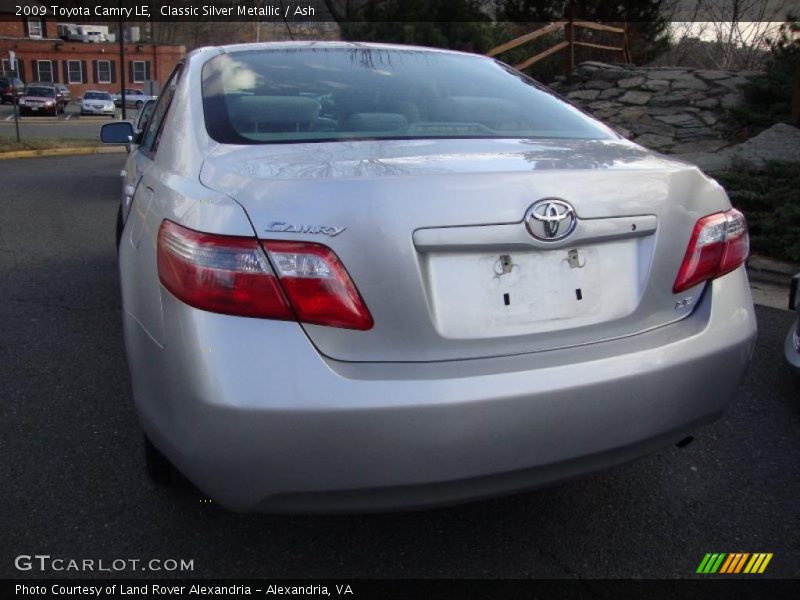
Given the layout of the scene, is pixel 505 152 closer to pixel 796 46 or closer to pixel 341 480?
pixel 341 480

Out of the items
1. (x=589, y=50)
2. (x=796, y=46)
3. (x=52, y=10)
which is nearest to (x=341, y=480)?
(x=796, y=46)

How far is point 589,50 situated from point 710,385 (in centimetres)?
1485

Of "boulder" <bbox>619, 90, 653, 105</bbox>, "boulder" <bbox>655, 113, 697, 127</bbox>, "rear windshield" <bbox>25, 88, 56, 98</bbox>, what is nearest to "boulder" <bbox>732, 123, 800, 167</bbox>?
"boulder" <bbox>655, 113, 697, 127</bbox>

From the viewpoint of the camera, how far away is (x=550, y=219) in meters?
1.84

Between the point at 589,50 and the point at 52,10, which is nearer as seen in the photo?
the point at 589,50

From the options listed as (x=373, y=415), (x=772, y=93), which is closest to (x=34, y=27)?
(x=772, y=93)

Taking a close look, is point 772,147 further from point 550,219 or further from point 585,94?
point 550,219

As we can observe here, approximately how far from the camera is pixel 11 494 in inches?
99.0

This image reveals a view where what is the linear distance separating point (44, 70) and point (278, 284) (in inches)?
2416

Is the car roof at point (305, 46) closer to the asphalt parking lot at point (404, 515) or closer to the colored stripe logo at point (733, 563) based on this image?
the asphalt parking lot at point (404, 515)

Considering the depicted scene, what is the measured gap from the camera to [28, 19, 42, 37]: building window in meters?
58.8

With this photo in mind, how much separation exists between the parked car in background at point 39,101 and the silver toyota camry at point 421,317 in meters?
39.7

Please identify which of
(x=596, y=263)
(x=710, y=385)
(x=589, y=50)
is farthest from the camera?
(x=589, y=50)

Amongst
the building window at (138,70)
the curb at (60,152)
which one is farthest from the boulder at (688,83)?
the building window at (138,70)
